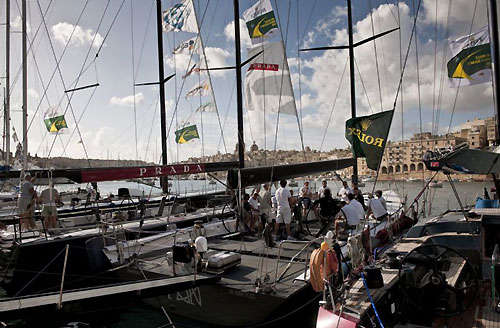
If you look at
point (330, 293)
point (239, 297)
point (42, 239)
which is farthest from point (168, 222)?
point (330, 293)

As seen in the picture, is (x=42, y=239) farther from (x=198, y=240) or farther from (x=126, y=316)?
(x=198, y=240)

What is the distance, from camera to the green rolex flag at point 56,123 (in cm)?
2173

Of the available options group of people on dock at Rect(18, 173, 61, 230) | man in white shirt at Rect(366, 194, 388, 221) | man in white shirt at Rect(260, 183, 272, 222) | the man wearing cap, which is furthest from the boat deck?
the man wearing cap

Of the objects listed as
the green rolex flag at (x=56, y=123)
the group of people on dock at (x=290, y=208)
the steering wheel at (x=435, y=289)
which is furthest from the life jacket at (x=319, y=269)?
the green rolex flag at (x=56, y=123)

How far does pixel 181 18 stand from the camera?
18250 millimetres

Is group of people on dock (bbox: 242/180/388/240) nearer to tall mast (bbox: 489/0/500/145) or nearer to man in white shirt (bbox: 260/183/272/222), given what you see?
man in white shirt (bbox: 260/183/272/222)

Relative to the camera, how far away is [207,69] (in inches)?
712

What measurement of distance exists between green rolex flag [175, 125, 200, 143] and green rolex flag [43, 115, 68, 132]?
7.52 metres

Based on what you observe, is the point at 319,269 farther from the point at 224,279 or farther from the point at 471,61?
the point at 471,61

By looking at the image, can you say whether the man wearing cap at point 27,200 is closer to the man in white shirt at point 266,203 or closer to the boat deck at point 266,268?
the boat deck at point 266,268

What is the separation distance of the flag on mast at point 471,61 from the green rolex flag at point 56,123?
20517 millimetres

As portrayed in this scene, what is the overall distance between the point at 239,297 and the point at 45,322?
553 centimetres

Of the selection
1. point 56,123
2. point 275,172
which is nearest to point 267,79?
point 275,172

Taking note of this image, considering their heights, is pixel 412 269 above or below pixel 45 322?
above
